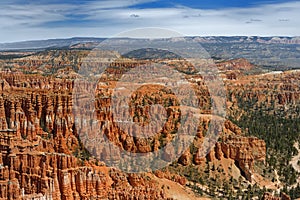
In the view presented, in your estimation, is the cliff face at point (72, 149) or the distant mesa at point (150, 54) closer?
the cliff face at point (72, 149)

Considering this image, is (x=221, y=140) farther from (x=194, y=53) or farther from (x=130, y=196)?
(x=194, y=53)

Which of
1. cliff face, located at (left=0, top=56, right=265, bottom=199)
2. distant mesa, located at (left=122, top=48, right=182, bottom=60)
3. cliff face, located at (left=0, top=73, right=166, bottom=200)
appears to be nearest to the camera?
cliff face, located at (left=0, top=73, right=166, bottom=200)

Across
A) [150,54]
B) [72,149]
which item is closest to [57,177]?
[72,149]

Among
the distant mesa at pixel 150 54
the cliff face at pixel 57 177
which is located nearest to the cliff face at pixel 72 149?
the cliff face at pixel 57 177

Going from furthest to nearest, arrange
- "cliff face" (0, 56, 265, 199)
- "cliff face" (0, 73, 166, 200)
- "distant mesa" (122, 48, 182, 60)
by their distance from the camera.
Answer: "distant mesa" (122, 48, 182, 60) < "cliff face" (0, 56, 265, 199) < "cliff face" (0, 73, 166, 200)

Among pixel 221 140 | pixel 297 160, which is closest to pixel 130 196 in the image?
pixel 221 140

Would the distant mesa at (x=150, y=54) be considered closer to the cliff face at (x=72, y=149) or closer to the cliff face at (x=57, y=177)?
the cliff face at (x=72, y=149)

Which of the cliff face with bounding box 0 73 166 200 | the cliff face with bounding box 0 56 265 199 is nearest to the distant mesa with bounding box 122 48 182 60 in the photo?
the cliff face with bounding box 0 56 265 199

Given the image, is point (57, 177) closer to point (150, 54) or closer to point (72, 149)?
point (72, 149)

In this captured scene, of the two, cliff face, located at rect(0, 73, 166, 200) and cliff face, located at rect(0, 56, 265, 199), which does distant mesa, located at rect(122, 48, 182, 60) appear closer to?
cliff face, located at rect(0, 56, 265, 199)

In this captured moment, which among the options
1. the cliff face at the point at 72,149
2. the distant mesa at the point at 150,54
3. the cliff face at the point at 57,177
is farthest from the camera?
the distant mesa at the point at 150,54

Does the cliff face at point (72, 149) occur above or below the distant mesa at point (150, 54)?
below
